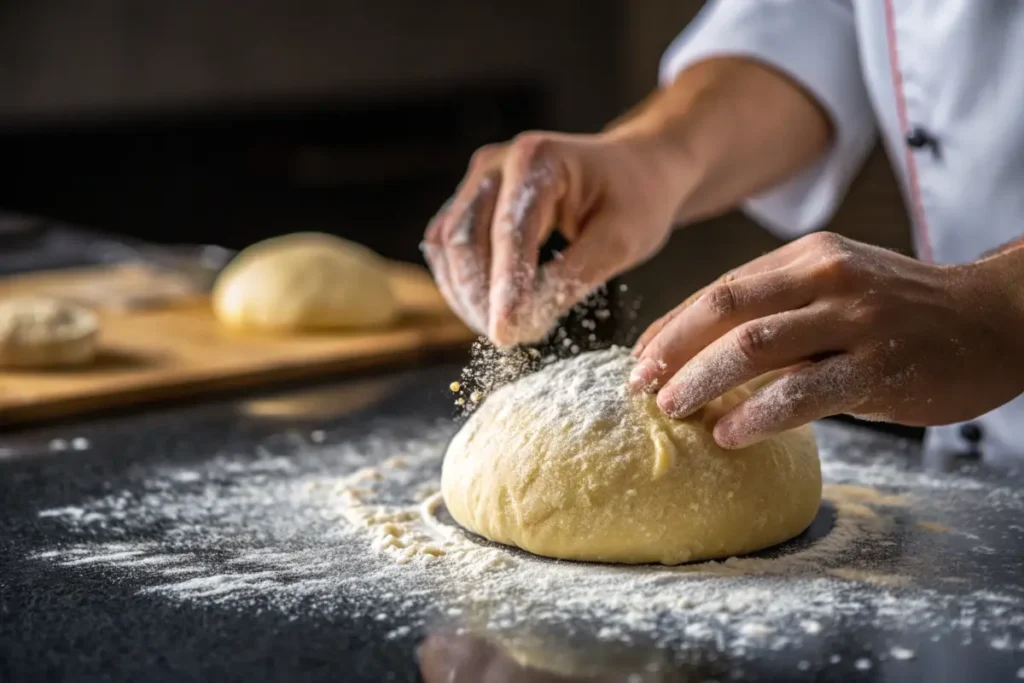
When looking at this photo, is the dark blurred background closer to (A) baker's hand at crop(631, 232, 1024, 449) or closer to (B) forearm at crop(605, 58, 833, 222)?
(B) forearm at crop(605, 58, 833, 222)

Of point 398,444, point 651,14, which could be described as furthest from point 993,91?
point 651,14

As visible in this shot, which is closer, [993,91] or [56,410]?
[993,91]

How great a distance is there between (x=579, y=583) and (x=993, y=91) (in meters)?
0.90

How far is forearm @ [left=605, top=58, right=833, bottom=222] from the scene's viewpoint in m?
1.68

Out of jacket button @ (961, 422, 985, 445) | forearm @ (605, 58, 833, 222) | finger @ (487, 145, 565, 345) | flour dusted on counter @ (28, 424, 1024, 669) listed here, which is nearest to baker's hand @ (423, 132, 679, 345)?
finger @ (487, 145, 565, 345)

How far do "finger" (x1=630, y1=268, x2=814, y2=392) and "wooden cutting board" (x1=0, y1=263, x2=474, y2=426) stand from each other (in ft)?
3.20

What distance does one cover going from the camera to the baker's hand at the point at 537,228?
1398 millimetres

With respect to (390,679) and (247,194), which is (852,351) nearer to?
(390,679)

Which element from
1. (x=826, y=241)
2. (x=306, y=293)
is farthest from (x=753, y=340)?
(x=306, y=293)

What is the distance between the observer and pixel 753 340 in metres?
1.04

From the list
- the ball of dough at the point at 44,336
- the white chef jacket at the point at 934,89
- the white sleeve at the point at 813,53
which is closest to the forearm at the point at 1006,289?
the white chef jacket at the point at 934,89

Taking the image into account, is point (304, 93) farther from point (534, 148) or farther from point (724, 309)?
point (724, 309)

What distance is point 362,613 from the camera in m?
1.04

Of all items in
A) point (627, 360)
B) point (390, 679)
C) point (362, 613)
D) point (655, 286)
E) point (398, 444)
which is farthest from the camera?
point (398, 444)
